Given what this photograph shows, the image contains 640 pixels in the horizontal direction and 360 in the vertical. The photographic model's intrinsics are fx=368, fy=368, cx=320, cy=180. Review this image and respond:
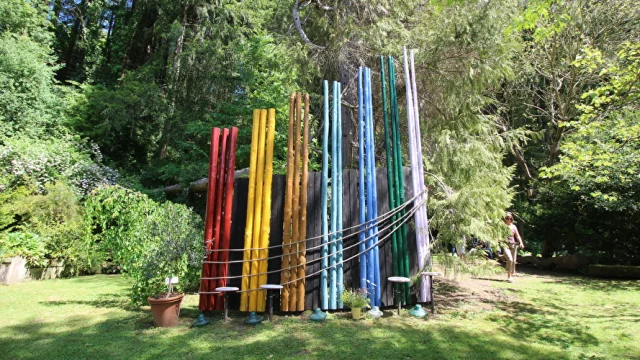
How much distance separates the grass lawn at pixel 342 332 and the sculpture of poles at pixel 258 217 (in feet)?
1.30

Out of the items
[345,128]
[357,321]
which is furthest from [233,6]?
[357,321]

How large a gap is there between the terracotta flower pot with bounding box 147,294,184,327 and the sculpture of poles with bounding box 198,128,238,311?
0.41m

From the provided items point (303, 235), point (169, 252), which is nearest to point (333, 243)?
point (303, 235)

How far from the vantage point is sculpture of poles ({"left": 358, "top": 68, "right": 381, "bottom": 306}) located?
16.7 feet

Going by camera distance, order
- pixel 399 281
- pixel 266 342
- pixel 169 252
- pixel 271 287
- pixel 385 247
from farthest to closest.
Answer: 1. pixel 385 247
2. pixel 399 281
3. pixel 169 252
4. pixel 271 287
5. pixel 266 342

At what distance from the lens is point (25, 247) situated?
7652mm

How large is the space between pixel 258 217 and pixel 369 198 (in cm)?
158

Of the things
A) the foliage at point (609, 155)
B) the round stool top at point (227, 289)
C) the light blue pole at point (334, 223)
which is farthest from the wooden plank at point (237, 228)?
the foliage at point (609, 155)

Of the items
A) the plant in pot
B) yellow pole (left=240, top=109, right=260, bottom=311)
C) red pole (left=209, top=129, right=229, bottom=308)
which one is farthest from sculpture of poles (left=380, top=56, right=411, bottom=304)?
the plant in pot

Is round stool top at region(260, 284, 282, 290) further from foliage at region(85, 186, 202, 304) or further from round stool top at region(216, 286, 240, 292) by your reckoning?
foliage at region(85, 186, 202, 304)

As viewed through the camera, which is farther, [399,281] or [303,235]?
[303,235]

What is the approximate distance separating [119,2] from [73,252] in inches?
617

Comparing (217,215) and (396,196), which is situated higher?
(396,196)

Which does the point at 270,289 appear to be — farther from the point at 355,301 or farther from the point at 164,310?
the point at 164,310
